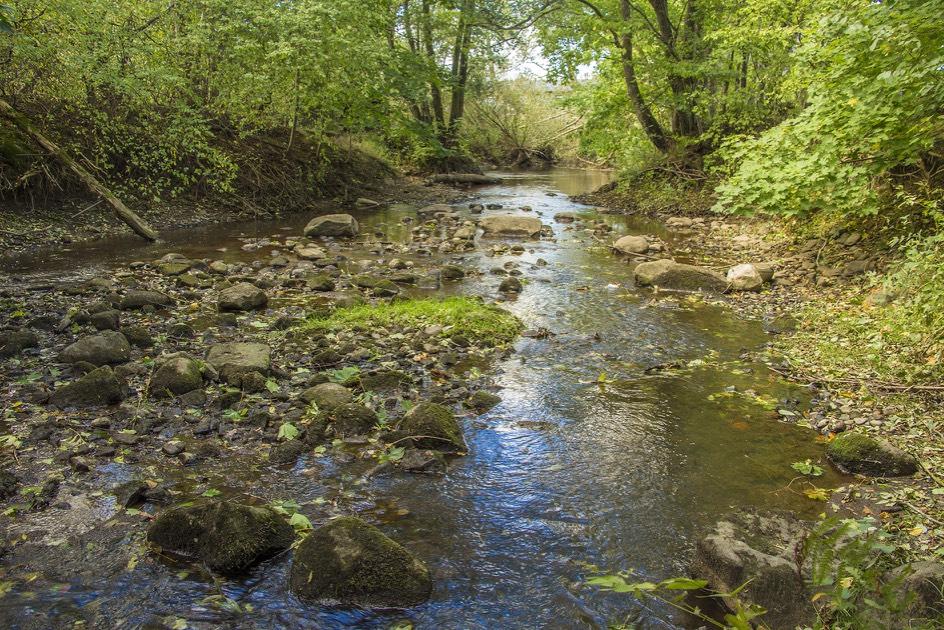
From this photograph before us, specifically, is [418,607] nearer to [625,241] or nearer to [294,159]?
[625,241]

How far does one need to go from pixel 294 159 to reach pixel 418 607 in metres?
16.1

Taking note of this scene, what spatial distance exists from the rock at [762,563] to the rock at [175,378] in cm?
427

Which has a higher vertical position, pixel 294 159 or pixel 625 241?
pixel 294 159

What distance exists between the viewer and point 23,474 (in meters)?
4.18

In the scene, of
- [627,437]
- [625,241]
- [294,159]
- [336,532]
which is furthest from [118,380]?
[294,159]

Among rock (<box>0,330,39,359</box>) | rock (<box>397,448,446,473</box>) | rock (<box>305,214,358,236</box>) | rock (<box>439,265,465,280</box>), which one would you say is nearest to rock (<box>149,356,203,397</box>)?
rock (<box>0,330,39,359</box>)

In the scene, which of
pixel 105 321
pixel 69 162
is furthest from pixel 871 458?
pixel 69 162

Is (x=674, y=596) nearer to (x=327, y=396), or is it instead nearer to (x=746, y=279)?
(x=327, y=396)

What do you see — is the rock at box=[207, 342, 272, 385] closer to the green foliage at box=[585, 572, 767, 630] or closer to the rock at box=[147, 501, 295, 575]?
the rock at box=[147, 501, 295, 575]

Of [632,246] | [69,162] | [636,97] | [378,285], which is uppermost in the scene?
[636,97]

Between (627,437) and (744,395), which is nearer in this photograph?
(627,437)

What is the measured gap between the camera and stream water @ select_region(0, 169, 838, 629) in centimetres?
321

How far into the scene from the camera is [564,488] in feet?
14.5

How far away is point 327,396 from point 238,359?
3.96 feet
